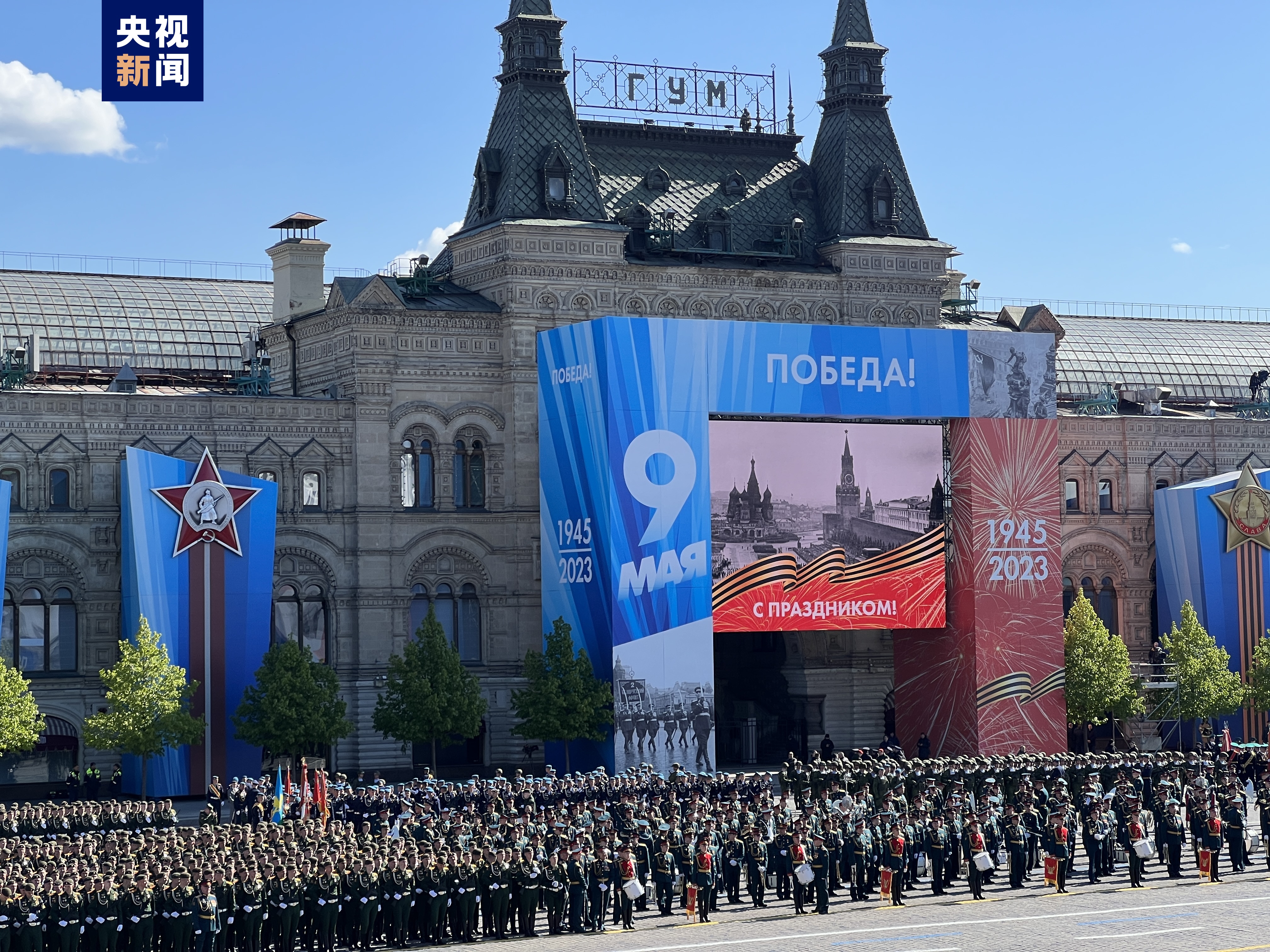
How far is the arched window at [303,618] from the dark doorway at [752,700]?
1447cm

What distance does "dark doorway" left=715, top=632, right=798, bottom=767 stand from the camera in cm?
7244

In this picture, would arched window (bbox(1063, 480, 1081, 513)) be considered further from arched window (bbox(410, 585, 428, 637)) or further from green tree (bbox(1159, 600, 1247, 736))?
arched window (bbox(410, 585, 428, 637))

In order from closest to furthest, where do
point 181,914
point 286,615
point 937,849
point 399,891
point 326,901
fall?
point 181,914
point 326,901
point 399,891
point 937,849
point 286,615

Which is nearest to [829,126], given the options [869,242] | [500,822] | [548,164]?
[869,242]

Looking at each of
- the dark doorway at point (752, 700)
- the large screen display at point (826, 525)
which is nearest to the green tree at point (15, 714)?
the large screen display at point (826, 525)

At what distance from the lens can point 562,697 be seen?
62969 millimetres

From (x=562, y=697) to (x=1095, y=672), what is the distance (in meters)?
19.4

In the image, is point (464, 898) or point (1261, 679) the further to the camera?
point (1261, 679)

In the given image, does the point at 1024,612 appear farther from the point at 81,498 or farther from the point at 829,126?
the point at 81,498

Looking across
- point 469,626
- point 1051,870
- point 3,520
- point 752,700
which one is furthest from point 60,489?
point 1051,870

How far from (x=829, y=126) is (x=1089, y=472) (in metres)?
16.3

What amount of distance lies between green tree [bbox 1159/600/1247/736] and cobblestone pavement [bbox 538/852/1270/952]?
2619cm

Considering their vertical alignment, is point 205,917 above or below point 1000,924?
above

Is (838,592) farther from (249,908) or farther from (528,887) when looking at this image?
(249,908)
